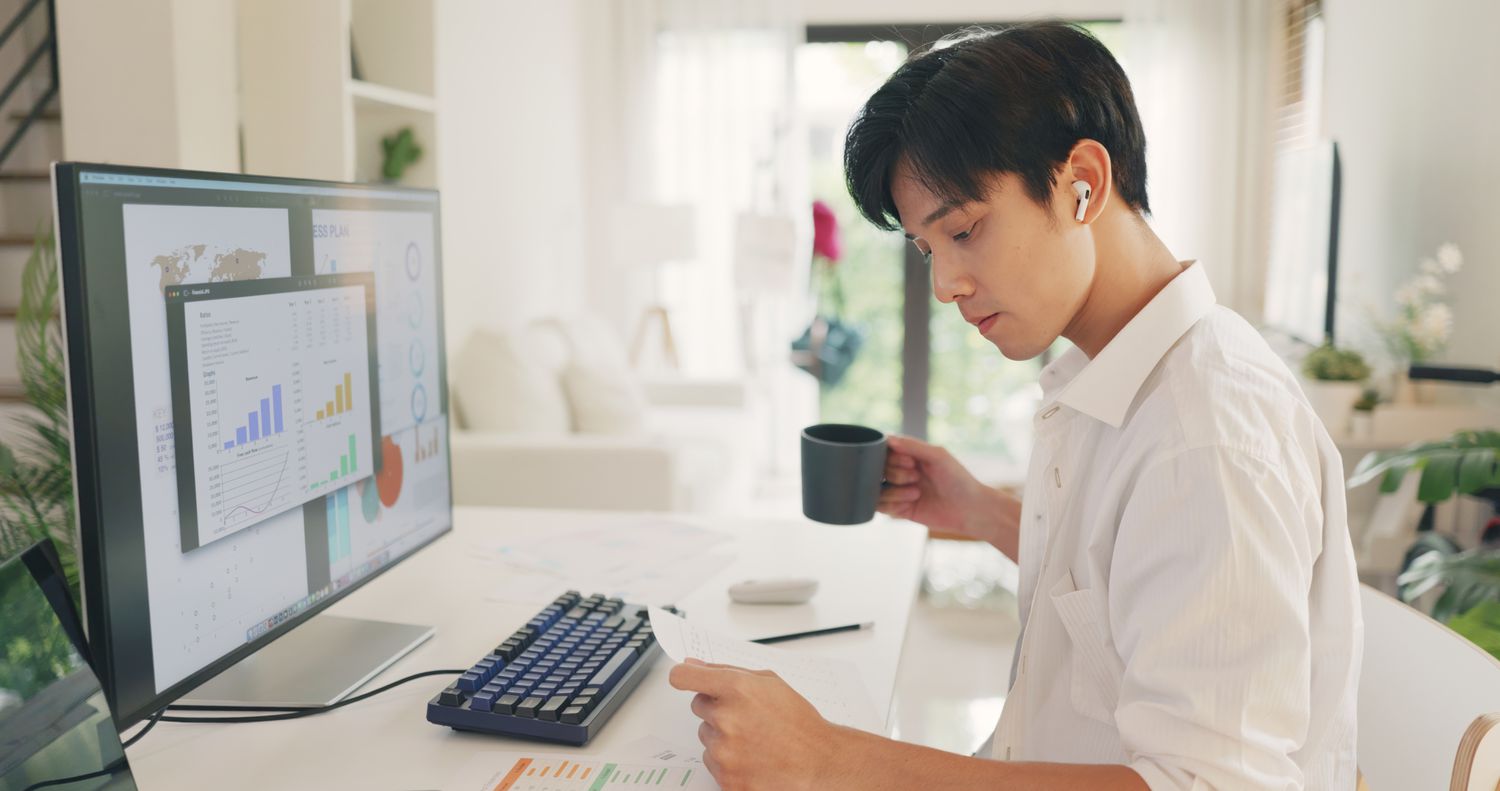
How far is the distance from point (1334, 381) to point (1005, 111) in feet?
8.96

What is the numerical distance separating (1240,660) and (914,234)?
426 millimetres

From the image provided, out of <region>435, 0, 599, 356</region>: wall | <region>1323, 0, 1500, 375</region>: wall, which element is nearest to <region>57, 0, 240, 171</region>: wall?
<region>435, 0, 599, 356</region>: wall

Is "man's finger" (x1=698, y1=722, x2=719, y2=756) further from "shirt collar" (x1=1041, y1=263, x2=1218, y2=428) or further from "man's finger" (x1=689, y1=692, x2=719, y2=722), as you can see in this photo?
"shirt collar" (x1=1041, y1=263, x2=1218, y2=428)

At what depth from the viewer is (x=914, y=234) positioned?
0.96m

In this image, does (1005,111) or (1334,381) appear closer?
(1005,111)

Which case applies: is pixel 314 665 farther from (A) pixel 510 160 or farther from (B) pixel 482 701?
(A) pixel 510 160

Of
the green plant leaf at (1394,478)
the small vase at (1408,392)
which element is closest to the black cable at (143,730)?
the green plant leaf at (1394,478)

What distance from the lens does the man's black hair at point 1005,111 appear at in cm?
85

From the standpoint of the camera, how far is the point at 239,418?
89 centimetres

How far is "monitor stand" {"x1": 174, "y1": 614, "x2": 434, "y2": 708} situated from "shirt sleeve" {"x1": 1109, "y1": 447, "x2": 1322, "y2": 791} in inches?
26.4

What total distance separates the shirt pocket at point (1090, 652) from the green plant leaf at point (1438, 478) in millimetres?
1168

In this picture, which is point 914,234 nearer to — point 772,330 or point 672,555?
point 672,555

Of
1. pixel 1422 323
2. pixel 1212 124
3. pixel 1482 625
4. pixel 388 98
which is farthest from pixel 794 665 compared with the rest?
pixel 1212 124

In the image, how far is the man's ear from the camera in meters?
0.87
